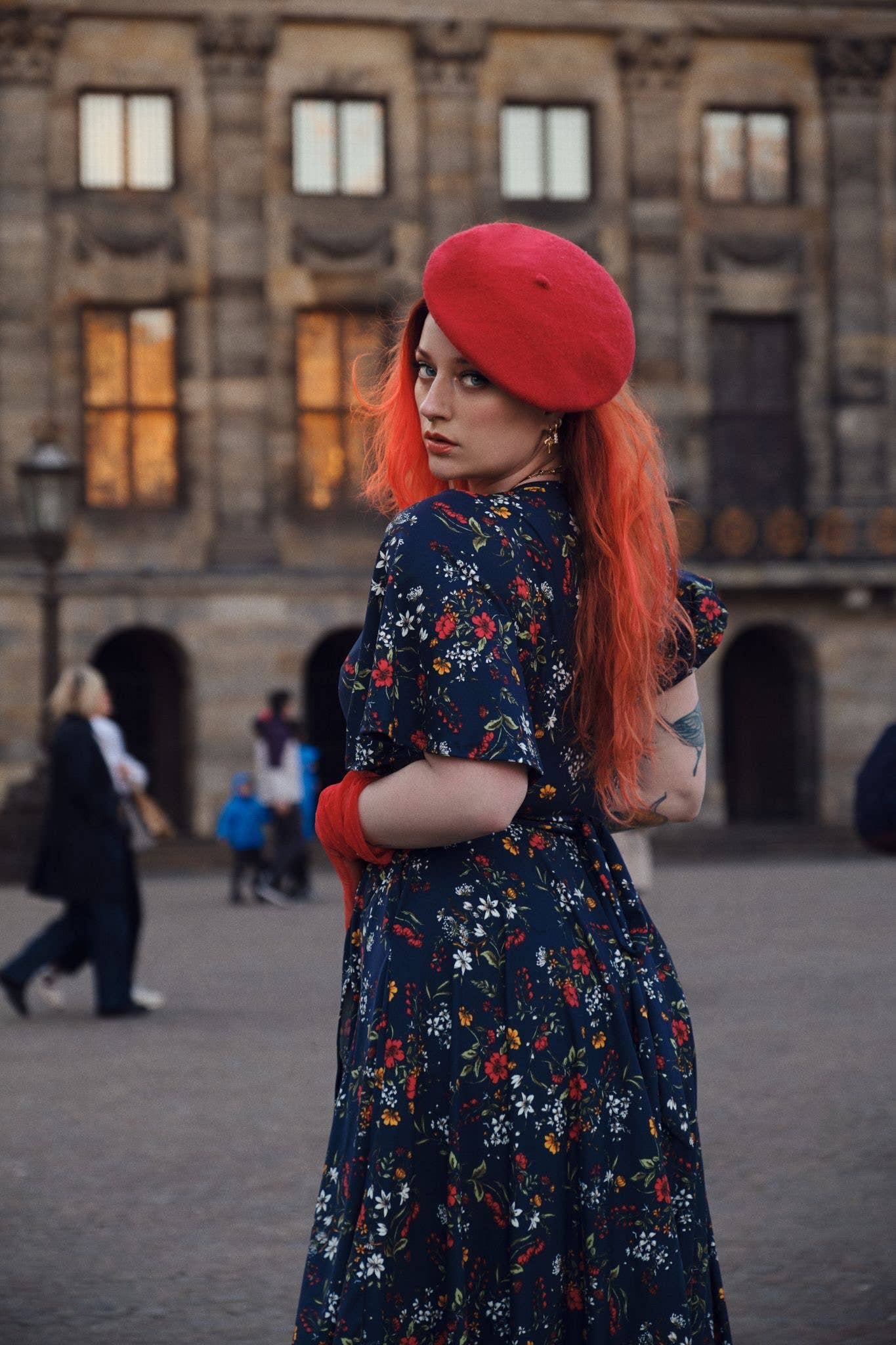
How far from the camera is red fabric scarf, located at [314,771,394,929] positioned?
2756mm

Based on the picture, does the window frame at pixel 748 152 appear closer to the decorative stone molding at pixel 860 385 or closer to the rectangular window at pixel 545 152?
the rectangular window at pixel 545 152

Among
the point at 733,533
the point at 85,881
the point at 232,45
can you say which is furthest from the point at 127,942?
the point at 232,45

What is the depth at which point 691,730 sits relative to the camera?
10.0 feet

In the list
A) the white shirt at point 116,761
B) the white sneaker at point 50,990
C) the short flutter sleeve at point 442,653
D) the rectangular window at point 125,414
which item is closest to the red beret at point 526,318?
the short flutter sleeve at point 442,653

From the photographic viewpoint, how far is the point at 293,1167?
22.7 feet

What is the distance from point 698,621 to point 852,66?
29.9 metres

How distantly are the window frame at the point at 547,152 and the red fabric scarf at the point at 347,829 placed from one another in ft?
92.7

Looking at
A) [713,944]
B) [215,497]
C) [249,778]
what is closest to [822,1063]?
[713,944]

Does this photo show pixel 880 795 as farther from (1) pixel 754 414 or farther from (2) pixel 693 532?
(1) pixel 754 414

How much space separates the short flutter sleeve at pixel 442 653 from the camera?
8.79 feet

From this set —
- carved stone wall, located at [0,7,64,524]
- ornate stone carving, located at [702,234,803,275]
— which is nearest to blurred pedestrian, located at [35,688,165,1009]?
carved stone wall, located at [0,7,64,524]

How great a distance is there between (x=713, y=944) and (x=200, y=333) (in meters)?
17.1

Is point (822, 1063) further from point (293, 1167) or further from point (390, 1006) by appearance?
point (390, 1006)

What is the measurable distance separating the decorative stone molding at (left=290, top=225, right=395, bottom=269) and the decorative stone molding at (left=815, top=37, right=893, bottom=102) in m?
6.63
